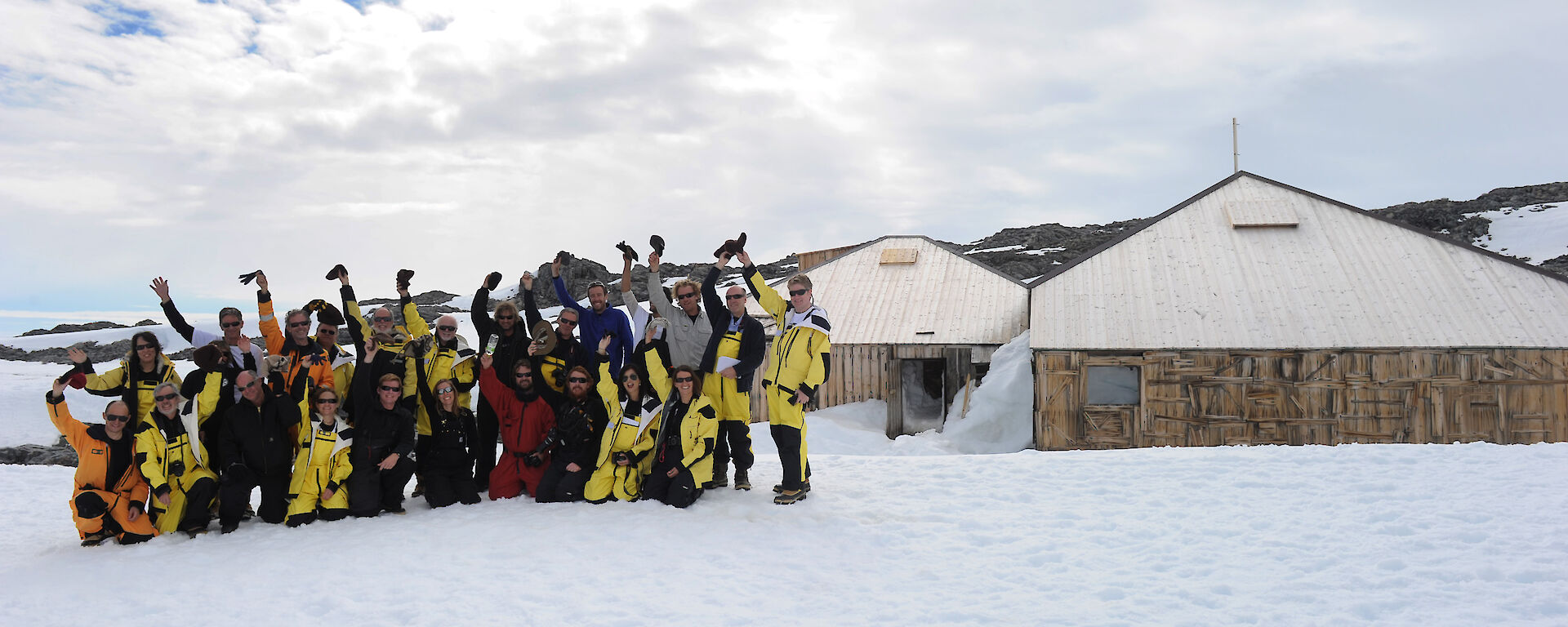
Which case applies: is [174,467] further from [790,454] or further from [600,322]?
[790,454]

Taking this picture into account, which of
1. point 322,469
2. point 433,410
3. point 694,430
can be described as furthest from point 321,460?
point 694,430

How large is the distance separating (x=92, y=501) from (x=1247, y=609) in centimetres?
692

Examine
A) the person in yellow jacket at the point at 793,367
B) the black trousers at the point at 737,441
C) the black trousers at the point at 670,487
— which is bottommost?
the black trousers at the point at 670,487

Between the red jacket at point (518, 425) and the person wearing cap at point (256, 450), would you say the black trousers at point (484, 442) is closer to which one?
the red jacket at point (518, 425)

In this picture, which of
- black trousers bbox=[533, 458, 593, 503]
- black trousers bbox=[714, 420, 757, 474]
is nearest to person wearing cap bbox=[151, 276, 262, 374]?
black trousers bbox=[533, 458, 593, 503]

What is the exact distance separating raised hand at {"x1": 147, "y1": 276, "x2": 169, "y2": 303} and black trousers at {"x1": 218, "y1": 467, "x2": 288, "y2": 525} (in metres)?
1.50

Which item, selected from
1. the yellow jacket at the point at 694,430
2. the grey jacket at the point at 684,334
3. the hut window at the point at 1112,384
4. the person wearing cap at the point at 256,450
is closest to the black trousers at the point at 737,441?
the yellow jacket at the point at 694,430

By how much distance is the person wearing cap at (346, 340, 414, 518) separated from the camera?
245 inches

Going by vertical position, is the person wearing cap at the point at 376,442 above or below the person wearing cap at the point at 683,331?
below

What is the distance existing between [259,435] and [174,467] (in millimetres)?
510

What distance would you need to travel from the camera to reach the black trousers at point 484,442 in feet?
23.0

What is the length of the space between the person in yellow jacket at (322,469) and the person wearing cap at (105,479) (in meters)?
0.89

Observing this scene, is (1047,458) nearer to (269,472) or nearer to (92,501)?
(269,472)

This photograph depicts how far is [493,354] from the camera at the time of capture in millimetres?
7023
